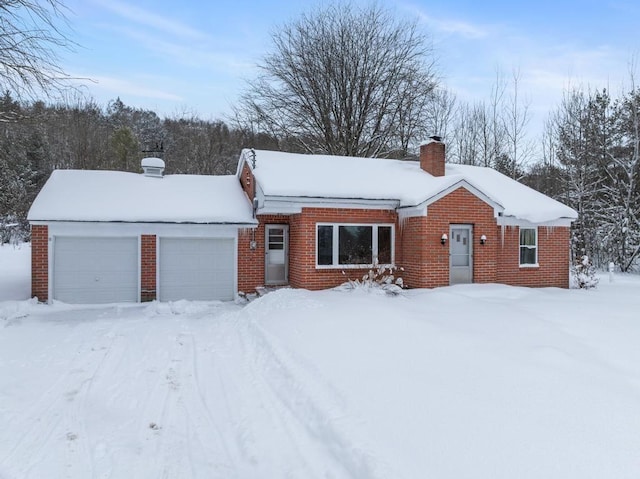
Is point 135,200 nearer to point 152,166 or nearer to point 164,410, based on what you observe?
point 152,166

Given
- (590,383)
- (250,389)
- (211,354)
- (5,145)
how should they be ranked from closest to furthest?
(590,383)
(250,389)
(211,354)
(5,145)

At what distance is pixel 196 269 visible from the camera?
13289 millimetres

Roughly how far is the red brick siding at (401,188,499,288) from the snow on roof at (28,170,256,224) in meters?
4.91

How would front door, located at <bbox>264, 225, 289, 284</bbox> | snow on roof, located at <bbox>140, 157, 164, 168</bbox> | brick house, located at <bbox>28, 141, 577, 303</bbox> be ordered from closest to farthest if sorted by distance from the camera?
1. brick house, located at <bbox>28, 141, 577, 303</bbox>
2. front door, located at <bbox>264, 225, 289, 284</bbox>
3. snow on roof, located at <bbox>140, 157, 164, 168</bbox>

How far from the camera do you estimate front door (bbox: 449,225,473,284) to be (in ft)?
41.8

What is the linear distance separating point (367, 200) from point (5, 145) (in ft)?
36.1

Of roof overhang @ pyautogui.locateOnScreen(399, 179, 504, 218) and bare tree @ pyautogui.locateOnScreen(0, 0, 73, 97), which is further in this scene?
roof overhang @ pyautogui.locateOnScreen(399, 179, 504, 218)

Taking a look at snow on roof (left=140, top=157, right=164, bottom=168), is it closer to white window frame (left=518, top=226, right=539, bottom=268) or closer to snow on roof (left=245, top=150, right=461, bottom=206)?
snow on roof (left=245, top=150, right=461, bottom=206)

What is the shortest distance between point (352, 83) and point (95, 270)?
18265 millimetres

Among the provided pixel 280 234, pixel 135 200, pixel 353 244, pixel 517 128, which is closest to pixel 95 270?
pixel 135 200

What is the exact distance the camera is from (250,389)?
18.2 feet

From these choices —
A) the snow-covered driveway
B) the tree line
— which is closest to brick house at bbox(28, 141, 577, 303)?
the snow-covered driveway

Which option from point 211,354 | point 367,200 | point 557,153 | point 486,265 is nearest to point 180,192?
point 367,200

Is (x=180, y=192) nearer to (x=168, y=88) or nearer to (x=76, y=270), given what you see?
(x=76, y=270)
